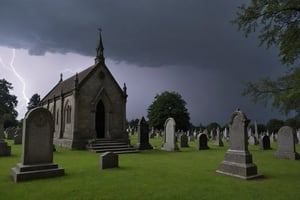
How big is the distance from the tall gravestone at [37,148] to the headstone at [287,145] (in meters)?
13.2

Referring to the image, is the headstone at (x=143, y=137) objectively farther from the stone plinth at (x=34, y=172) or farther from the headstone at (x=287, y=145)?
the stone plinth at (x=34, y=172)

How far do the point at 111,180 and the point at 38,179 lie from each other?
8.80ft

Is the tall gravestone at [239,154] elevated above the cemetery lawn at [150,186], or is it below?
above

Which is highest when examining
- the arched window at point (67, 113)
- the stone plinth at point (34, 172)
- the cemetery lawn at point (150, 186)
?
the arched window at point (67, 113)

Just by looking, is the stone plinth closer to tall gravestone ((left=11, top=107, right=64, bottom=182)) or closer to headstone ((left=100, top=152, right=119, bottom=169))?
tall gravestone ((left=11, top=107, right=64, bottom=182))

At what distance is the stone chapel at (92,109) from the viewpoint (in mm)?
19675

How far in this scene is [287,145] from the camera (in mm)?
13953

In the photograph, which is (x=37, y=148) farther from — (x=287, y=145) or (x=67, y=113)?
(x=287, y=145)

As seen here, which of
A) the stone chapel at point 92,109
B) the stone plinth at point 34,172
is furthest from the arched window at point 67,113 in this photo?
the stone plinth at point 34,172

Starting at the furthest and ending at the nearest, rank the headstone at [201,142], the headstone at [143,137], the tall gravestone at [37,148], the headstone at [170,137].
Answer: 1. the headstone at [201,142]
2. the headstone at [143,137]
3. the headstone at [170,137]
4. the tall gravestone at [37,148]

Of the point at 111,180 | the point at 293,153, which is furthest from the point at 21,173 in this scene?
the point at 293,153

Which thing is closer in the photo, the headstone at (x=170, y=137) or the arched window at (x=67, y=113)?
the headstone at (x=170, y=137)

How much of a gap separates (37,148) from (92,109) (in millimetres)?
12013

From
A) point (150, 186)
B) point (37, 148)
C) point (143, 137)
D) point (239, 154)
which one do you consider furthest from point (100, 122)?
point (150, 186)
